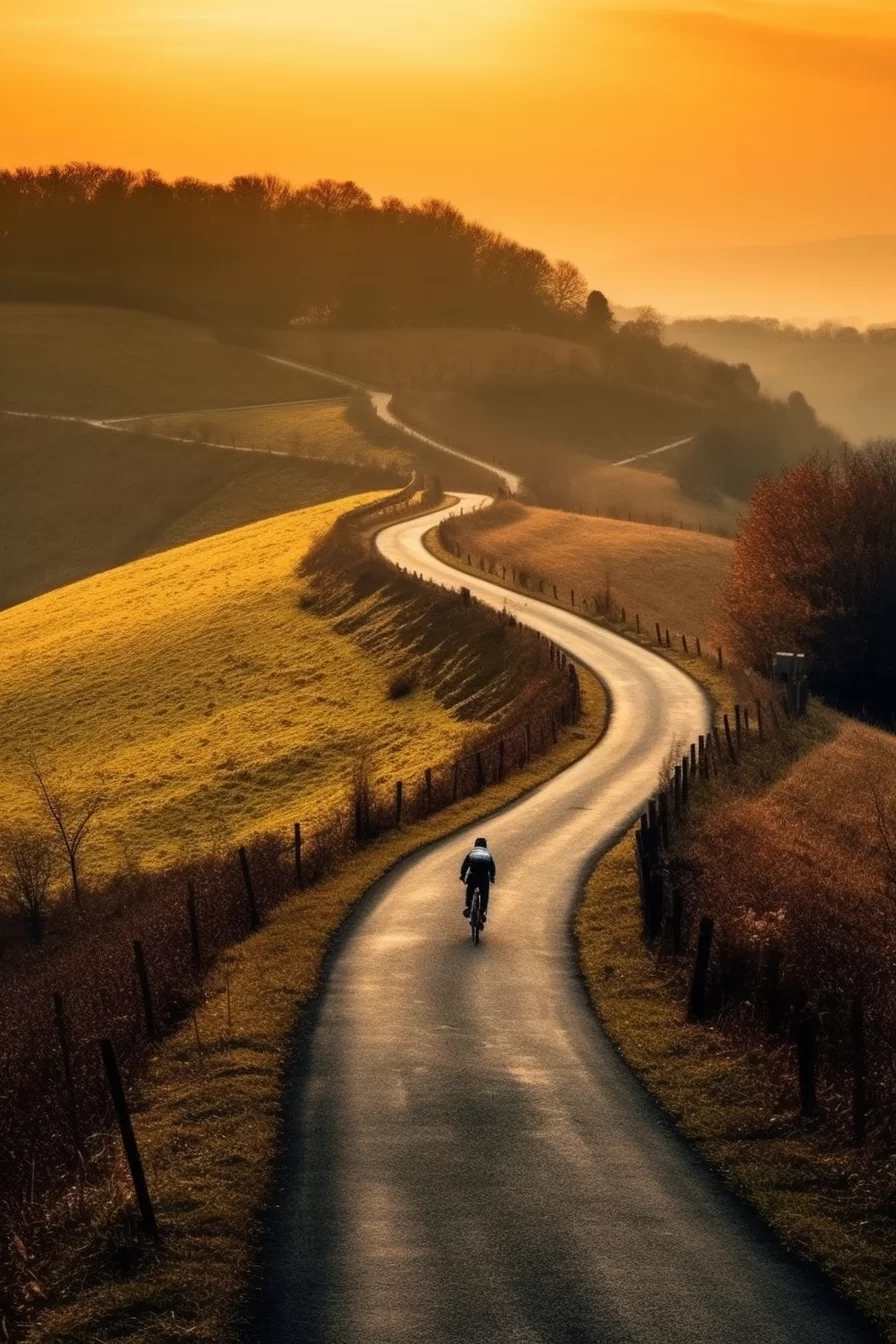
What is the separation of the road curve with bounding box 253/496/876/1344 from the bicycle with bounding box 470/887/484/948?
30 cm

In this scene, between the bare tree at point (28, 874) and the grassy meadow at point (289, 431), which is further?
the grassy meadow at point (289, 431)

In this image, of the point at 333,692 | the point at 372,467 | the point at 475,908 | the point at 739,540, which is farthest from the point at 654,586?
the point at 475,908

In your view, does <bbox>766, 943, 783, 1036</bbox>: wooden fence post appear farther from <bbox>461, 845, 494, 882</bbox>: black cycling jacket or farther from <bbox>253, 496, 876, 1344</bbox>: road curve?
<bbox>461, 845, 494, 882</bbox>: black cycling jacket

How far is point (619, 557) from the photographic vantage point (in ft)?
318

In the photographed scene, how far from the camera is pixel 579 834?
38.7m

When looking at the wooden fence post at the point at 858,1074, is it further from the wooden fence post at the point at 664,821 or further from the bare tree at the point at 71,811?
the bare tree at the point at 71,811

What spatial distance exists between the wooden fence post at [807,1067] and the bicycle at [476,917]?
35.5ft

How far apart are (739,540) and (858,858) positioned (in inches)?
1597

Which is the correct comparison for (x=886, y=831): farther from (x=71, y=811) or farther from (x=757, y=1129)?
(x=71, y=811)

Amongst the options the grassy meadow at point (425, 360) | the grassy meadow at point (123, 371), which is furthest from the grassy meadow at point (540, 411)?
the grassy meadow at point (123, 371)

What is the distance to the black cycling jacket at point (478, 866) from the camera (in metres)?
28.6

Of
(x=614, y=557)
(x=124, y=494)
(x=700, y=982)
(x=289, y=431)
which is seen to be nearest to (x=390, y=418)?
(x=289, y=431)

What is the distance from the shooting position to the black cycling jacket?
28.6 metres

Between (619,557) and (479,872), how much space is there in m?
69.9
